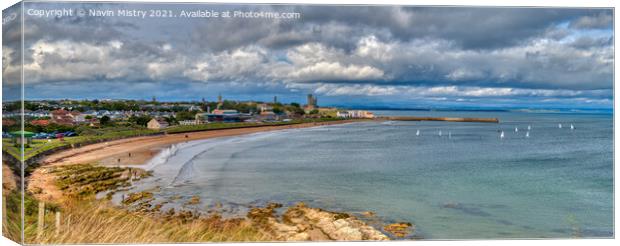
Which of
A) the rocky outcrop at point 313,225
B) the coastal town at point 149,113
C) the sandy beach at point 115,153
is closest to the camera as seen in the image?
A: the coastal town at point 149,113

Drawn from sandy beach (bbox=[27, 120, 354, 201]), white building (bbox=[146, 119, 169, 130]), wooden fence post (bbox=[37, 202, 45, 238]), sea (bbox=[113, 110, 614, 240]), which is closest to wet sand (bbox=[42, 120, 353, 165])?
sandy beach (bbox=[27, 120, 354, 201])

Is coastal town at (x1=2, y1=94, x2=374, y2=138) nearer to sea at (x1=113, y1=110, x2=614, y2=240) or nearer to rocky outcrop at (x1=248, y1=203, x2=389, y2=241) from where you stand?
sea at (x1=113, y1=110, x2=614, y2=240)

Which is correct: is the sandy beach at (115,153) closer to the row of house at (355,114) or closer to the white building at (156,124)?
the row of house at (355,114)

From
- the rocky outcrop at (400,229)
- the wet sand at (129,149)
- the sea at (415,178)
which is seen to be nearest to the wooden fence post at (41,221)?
the wet sand at (129,149)

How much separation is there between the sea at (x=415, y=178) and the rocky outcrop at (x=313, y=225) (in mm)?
235

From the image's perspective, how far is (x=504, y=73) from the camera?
9.88 metres

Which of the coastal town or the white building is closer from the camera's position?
the coastal town

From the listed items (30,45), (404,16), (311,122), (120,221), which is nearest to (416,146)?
(311,122)

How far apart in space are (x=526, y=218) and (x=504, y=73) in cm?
267

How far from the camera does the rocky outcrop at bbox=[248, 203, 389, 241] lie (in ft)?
28.0

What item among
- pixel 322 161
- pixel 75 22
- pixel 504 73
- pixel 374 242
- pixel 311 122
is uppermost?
pixel 75 22

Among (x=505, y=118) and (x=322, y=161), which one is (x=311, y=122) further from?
(x=505, y=118)

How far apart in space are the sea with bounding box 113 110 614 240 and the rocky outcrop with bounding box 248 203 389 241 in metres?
0.23

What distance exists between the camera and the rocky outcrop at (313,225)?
8.52m
